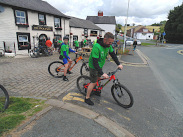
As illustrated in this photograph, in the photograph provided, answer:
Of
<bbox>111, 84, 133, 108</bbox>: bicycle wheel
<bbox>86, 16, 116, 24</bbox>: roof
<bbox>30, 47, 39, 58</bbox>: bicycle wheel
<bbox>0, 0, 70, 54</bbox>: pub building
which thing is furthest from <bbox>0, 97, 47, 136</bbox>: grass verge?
<bbox>86, 16, 116, 24</bbox>: roof

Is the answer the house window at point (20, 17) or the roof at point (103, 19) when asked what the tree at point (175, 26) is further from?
the house window at point (20, 17)

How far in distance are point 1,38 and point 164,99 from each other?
14.2m

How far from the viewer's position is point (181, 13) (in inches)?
1636

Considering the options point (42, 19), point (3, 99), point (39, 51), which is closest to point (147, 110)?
point (3, 99)

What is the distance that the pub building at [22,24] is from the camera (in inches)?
467

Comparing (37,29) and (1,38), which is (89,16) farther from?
(1,38)

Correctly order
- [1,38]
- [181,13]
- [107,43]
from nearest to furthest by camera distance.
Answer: [107,43] → [1,38] → [181,13]

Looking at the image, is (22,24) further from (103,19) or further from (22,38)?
(103,19)

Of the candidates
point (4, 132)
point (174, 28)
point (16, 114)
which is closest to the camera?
point (4, 132)

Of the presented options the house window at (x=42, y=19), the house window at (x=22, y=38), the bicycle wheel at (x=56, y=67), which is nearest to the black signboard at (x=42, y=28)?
the house window at (x=42, y=19)

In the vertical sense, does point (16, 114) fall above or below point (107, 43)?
below

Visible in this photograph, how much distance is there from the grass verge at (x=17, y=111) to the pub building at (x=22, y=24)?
1072cm

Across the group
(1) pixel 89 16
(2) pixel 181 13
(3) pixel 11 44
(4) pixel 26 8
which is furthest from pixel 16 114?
(2) pixel 181 13

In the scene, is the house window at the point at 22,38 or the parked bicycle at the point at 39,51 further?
the house window at the point at 22,38
